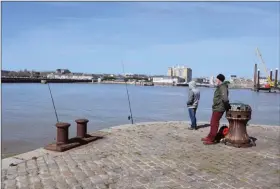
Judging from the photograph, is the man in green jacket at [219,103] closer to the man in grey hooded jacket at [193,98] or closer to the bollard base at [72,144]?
the man in grey hooded jacket at [193,98]

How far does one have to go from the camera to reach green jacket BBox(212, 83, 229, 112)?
31.9 ft

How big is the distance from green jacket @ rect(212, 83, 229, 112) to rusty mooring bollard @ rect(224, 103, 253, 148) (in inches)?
8.1

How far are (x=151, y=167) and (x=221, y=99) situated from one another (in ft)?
11.2

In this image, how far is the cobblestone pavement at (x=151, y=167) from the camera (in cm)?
628

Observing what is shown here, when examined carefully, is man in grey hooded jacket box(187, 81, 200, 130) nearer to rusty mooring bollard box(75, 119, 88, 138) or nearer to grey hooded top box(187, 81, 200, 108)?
grey hooded top box(187, 81, 200, 108)

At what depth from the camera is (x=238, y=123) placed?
9.79 meters

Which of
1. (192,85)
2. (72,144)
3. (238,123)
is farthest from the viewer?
(192,85)

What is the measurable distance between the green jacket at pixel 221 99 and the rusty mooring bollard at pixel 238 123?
0.68ft

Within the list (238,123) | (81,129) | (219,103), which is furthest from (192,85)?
(81,129)

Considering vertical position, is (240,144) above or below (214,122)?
below

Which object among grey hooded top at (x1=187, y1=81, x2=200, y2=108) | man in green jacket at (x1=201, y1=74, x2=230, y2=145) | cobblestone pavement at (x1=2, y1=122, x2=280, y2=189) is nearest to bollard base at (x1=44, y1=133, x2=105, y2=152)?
cobblestone pavement at (x1=2, y1=122, x2=280, y2=189)

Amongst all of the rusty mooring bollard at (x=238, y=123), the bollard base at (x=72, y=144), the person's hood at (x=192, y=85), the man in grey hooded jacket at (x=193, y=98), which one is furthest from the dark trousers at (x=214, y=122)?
the bollard base at (x=72, y=144)

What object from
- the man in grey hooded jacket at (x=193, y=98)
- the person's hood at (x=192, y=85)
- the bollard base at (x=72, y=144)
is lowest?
the bollard base at (x=72, y=144)

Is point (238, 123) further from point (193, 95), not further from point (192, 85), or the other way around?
point (192, 85)
